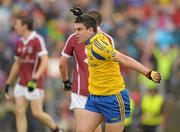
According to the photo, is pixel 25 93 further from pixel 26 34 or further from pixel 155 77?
pixel 155 77

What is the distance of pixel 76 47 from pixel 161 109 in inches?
232

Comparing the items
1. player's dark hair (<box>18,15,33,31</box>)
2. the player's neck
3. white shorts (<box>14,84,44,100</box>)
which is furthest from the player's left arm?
player's dark hair (<box>18,15,33,31</box>)

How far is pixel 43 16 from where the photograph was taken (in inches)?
799

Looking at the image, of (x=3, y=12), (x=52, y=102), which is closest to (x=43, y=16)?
(x=3, y=12)

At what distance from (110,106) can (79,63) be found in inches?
65.7

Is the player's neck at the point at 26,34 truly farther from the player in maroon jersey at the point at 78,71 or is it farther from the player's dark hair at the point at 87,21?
the player's dark hair at the point at 87,21

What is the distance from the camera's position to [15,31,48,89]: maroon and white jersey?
1442 cm

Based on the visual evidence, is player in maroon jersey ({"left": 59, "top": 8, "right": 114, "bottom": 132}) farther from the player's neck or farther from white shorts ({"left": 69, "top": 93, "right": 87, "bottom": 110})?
the player's neck

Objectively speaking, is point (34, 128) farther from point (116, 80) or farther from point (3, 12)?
point (116, 80)

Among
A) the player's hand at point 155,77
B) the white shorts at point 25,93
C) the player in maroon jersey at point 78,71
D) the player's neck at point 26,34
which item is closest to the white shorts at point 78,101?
the player in maroon jersey at point 78,71

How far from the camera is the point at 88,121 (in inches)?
441

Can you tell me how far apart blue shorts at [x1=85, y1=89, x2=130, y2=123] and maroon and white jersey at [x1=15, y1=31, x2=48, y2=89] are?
3.29 metres

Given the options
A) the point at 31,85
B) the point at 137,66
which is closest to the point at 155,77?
the point at 137,66

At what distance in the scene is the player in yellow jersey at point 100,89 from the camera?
11.0m
